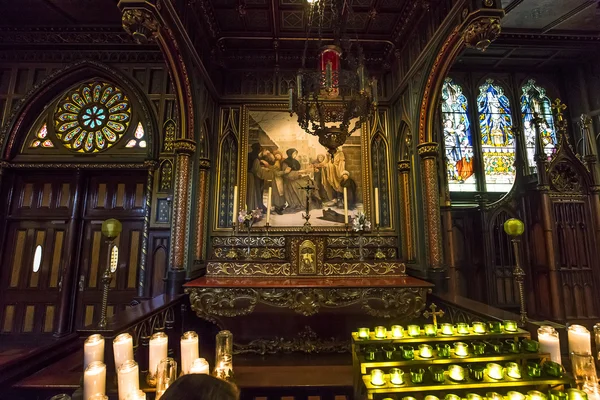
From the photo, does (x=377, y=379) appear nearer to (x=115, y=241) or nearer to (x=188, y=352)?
(x=188, y=352)

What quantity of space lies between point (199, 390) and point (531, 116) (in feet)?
33.9

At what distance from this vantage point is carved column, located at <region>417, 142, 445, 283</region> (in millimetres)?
5270

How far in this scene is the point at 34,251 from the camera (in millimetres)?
6848

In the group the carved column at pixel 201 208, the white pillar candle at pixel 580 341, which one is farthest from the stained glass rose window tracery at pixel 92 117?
the white pillar candle at pixel 580 341

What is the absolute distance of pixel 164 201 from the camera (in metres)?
6.55

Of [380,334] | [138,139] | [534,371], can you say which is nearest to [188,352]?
[380,334]

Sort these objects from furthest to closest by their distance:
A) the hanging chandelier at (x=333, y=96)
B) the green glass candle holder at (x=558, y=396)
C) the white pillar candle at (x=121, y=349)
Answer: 1. the hanging chandelier at (x=333, y=96)
2. the white pillar candle at (x=121, y=349)
3. the green glass candle holder at (x=558, y=396)

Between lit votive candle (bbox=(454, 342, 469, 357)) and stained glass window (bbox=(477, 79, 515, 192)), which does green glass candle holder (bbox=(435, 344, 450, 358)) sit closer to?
lit votive candle (bbox=(454, 342, 469, 357))

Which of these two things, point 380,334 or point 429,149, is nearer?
point 380,334

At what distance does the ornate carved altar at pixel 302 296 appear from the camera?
429 centimetres

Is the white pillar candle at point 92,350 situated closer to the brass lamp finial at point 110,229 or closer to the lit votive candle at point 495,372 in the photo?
the brass lamp finial at point 110,229

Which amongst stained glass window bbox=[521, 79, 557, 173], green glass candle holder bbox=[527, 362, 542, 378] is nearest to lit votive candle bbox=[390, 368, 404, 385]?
green glass candle holder bbox=[527, 362, 542, 378]

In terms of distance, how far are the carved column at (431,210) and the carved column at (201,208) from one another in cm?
451

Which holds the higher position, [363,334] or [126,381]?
[363,334]
